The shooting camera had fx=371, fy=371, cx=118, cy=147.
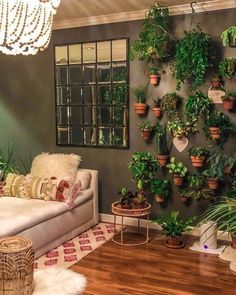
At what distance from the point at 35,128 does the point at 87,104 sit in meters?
0.91

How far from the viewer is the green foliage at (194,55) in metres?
3.97

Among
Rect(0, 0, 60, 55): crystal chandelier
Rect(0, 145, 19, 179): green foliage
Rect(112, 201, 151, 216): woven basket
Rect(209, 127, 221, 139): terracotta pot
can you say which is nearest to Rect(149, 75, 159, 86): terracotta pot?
Rect(209, 127, 221, 139): terracotta pot

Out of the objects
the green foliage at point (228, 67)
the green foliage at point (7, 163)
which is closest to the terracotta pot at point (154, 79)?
the green foliage at point (228, 67)

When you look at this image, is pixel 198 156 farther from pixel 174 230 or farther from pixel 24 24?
pixel 24 24

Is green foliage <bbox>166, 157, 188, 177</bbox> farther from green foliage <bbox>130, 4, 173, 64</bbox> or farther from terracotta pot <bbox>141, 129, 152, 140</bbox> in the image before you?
green foliage <bbox>130, 4, 173, 64</bbox>

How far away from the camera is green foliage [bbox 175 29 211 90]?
3969 millimetres

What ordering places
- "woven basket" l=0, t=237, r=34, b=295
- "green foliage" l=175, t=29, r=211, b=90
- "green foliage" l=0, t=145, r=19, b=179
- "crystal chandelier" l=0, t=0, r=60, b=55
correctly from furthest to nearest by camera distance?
"green foliage" l=0, t=145, r=19, b=179, "green foliage" l=175, t=29, r=211, b=90, "woven basket" l=0, t=237, r=34, b=295, "crystal chandelier" l=0, t=0, r=60, b=55

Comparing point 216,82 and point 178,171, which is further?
point 178,171

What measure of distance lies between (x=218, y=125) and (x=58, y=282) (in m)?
2.30

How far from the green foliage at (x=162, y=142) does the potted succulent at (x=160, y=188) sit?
0.35 metres

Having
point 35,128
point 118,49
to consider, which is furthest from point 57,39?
point 35,128

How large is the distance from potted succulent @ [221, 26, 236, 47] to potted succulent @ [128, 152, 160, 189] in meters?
1.55

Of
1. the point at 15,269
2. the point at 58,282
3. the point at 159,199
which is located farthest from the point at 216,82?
the point at 15,269

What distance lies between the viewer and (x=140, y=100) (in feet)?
14.9
